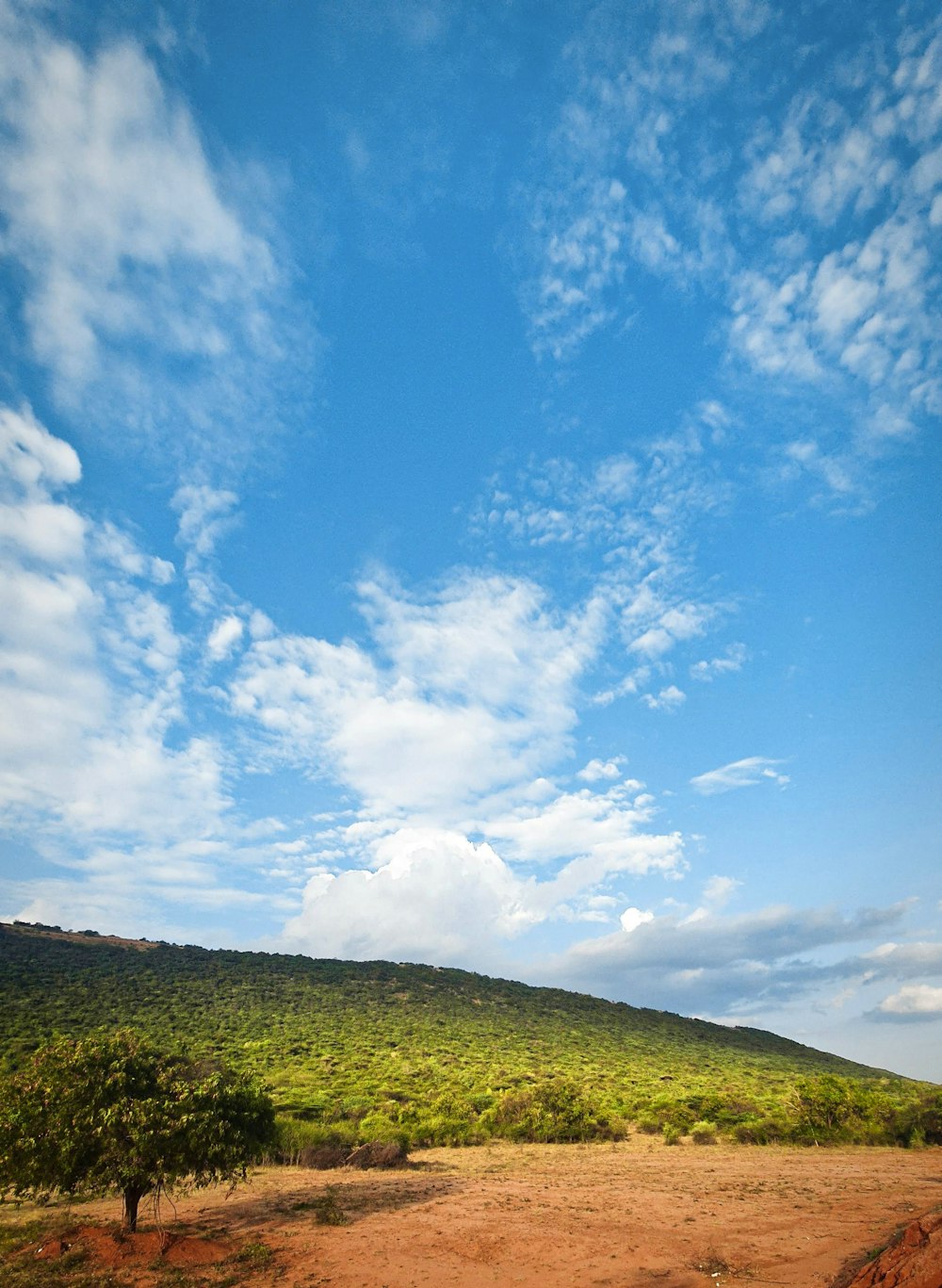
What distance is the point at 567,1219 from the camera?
22.1 m

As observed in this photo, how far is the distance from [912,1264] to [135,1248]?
19687 mm

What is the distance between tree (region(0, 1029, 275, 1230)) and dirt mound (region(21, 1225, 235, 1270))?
774 mm

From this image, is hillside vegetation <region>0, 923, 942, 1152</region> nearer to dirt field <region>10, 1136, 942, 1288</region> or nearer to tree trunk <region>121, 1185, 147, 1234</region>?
dirt field <region>10, 1136, 942, 1288</region>

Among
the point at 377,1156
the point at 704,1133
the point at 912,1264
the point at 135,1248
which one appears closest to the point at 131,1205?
the point at 135,1248

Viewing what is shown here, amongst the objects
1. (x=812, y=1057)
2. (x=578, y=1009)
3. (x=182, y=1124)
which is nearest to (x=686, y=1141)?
(x=182, y=1124)

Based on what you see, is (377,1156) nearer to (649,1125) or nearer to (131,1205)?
(131,1205)

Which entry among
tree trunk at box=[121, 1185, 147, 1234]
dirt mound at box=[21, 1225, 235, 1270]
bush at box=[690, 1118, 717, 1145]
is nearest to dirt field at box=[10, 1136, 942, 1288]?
dirt mound at box=[21, 1225, 235, 1270]

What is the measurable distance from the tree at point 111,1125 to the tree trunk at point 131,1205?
29 mm

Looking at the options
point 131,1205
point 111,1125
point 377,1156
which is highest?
point 111,1125

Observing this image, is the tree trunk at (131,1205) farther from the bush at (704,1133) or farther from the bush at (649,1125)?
the bush at (649,1125)

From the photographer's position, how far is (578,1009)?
100000 millimetres

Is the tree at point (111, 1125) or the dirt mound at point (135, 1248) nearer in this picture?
the tree at point (111, 1125)

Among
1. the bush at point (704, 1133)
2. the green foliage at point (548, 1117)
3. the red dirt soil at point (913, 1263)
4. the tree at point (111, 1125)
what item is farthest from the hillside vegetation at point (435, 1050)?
the red dirt soil at point (913, 1263)

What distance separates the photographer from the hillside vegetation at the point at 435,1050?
4088cm
